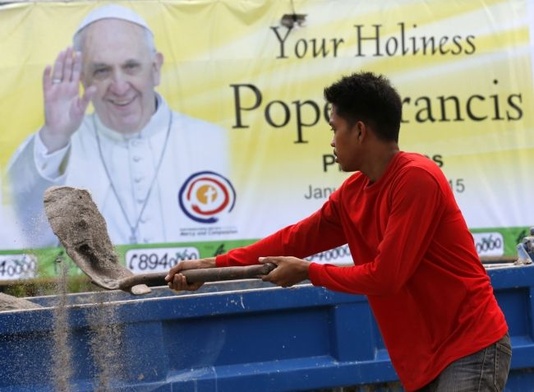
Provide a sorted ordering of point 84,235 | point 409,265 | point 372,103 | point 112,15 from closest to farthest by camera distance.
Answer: point 409,265 < point 372,103 < point 84,235 < point 112,15

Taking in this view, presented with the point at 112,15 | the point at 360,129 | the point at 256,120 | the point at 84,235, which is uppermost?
the point at 112,15

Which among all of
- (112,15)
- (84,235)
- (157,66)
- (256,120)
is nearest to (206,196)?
(256,120)

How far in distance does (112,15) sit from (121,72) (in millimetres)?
416

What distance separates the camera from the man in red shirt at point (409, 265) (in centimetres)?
273

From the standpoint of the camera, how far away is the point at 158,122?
7102 millimetres

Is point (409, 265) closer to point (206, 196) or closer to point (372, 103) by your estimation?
point (372, 103)

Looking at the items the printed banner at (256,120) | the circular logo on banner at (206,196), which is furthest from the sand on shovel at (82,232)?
the circular logo on banner at (206,196)

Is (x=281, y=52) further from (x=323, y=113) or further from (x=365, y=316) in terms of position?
(x=365, y=316)

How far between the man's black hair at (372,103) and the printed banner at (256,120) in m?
3.95

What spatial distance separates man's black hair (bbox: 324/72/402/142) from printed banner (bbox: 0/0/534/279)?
3.95 meters

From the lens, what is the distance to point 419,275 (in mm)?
2814

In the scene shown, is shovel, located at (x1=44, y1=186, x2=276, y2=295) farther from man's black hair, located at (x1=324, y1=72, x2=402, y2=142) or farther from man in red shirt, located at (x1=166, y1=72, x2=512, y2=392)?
man's black hair, located at (x1=324, y1=72, x2=402, y2=142)

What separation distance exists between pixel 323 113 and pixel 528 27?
181cm

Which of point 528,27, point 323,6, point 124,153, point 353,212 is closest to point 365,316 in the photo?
point 353,212
